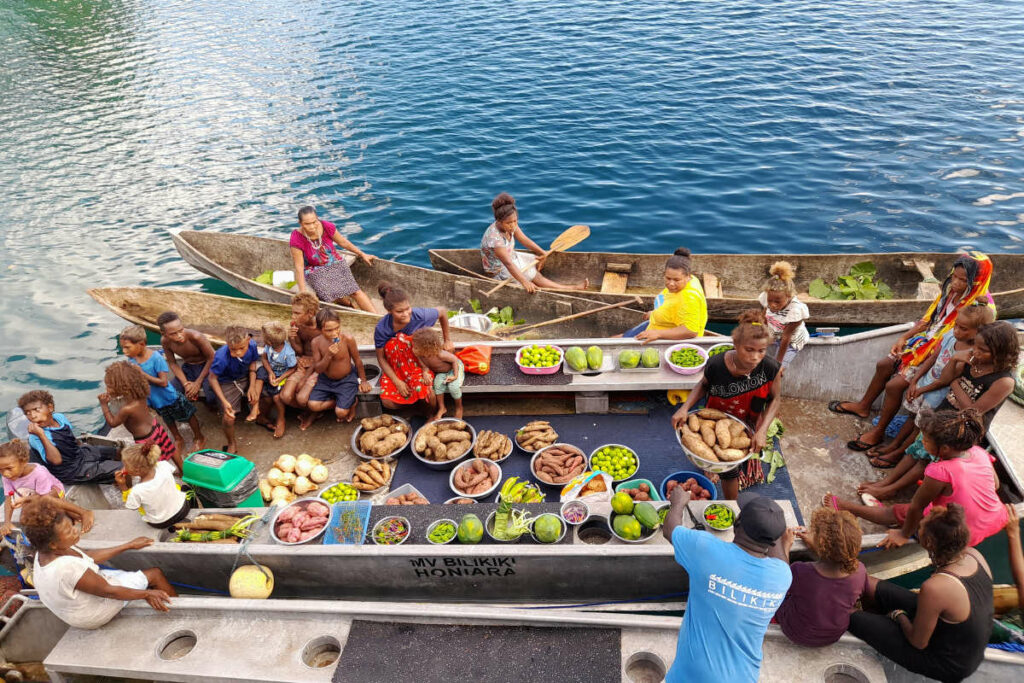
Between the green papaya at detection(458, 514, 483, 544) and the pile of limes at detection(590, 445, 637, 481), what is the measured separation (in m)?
1.73

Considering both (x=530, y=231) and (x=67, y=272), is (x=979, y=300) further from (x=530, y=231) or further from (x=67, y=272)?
(x=67, y=272)

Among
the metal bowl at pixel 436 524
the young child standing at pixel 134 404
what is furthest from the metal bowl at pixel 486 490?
the young child standing at pixel 134 404

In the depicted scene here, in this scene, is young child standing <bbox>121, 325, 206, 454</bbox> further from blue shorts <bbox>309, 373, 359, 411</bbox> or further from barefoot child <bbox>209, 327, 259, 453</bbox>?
blue shorts <bbox>309, 373, 359, 411</bbox>

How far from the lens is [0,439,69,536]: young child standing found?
19.8 feet

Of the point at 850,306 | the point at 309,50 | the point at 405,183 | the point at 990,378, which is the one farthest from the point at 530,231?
the point at 309,50

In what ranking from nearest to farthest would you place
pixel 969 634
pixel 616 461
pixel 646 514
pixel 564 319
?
pixel 969 634, pixel 646 514, pixel 616 461, pixel 564 319

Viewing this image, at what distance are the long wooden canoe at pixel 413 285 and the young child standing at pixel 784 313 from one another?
9.82ft

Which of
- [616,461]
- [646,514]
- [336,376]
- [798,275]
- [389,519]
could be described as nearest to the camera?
[646,514]

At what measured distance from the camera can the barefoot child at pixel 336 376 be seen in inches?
306

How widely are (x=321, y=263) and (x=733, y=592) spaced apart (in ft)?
29.1

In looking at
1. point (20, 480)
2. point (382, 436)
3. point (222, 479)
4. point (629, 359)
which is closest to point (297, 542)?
point (222, 479)

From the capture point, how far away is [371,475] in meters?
7.25

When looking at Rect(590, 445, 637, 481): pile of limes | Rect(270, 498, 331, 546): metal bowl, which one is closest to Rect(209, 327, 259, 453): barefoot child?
Rect(270, 498, 331, 546): metal bowl

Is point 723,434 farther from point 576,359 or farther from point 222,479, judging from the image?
point 222,479
